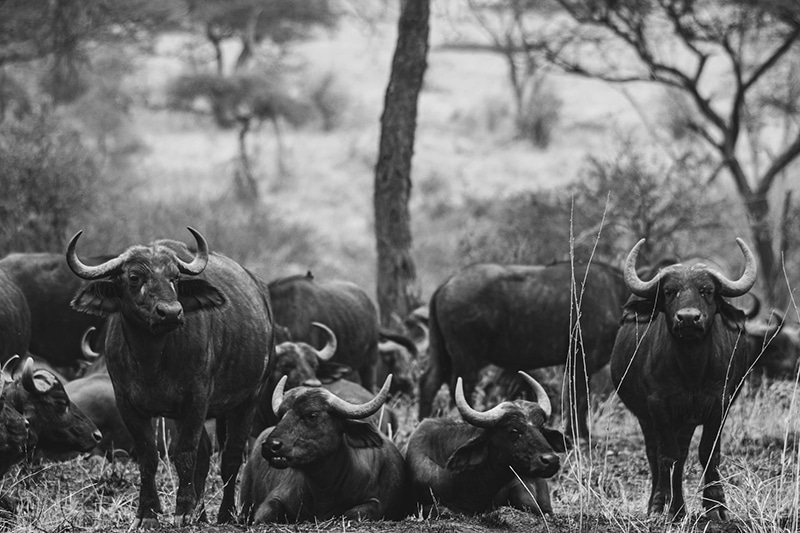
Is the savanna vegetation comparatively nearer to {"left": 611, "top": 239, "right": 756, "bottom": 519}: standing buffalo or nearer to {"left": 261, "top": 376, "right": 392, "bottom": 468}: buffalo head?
{"left": 611, "top": 239, "right": 756, "bottom": 519}: standing buffalo

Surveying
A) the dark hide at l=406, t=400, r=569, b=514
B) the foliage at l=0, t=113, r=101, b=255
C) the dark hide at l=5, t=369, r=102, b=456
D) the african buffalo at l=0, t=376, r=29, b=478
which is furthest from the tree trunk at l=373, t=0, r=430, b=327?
the african buffalo at l=0, t=376, r=29, b=478

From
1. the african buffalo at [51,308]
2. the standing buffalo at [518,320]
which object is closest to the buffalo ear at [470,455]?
the standing buffalo at [518,320]

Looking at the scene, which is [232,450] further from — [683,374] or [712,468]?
[712,468]

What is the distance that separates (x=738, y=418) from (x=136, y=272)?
5.46 m

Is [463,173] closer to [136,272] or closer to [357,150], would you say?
[357,150]

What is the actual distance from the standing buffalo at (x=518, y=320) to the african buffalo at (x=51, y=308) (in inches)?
116

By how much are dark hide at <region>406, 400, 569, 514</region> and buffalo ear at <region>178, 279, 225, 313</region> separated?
1431 mm

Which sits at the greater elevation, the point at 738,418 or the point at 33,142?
the point at 33,142

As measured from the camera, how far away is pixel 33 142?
1852 centimetres

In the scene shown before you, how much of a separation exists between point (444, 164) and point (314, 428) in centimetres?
3184

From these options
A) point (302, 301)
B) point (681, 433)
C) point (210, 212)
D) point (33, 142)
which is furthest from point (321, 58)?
point (681, 433)

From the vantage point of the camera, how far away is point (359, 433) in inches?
249

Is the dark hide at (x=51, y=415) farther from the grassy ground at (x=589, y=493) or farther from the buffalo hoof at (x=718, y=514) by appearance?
the buffalo hoof at (x=718, y=514)

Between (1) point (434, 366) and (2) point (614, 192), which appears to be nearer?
(1) point (434, 366)
